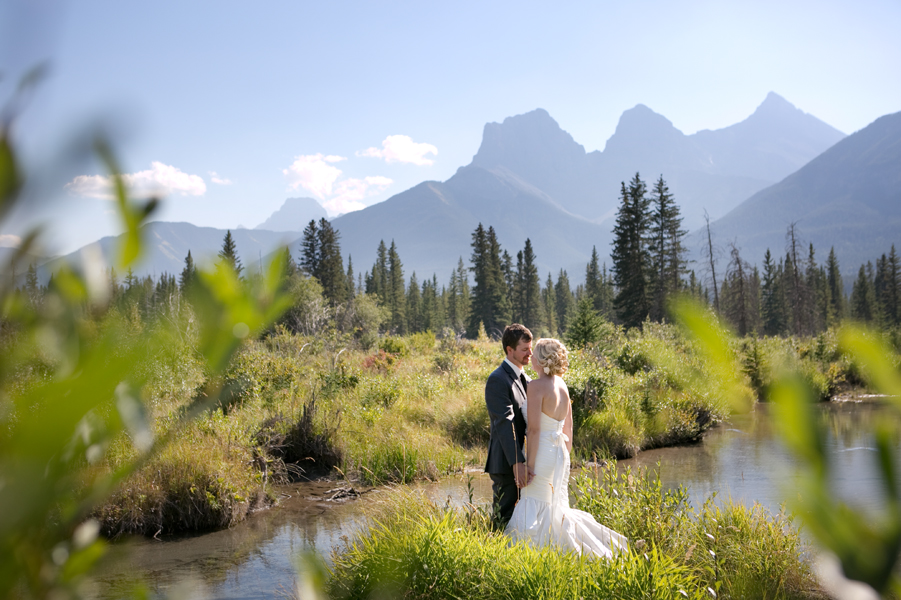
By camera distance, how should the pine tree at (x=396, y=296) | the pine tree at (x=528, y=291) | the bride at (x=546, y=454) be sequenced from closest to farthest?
the bride at (x=546, y=454), the pine tree at (x=528, y=291), the pine tree at (x=396, y=296)

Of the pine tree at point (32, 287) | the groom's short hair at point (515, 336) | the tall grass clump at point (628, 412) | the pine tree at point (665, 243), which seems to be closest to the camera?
the pine tree at point (32, 287)

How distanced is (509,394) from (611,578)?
6.91 feet

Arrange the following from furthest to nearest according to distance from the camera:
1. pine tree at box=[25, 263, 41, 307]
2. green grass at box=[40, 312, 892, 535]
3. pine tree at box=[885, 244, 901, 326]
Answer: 1. pine tree at box=[885, 244, 901, 326]
2. green grass at box=[40, 312, 892, 535]
3. pine tree at box=[25, 263, 41, 307]

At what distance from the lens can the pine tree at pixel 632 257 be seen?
43969 millimetres

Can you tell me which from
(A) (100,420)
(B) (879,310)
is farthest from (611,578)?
(B) (879,310)

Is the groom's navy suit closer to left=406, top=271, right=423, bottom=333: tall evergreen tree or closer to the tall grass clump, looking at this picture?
→ the tall grass clump

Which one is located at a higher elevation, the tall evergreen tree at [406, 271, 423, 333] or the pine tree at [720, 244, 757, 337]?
the tall evergreen tree at [406, 271, 423, 333]

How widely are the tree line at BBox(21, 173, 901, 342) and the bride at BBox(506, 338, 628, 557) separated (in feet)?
16.8

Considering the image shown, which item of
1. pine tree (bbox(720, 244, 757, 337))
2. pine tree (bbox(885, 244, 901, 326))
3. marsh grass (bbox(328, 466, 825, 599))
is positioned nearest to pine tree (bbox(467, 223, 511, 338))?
pine tree (bbox(720, 244, 757, 337))

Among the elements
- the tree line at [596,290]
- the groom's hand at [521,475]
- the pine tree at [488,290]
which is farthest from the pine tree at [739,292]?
the pine tree at [488,290]

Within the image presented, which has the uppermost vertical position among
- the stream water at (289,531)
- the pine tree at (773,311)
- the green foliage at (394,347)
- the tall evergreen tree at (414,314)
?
the tall evergreen tree at (414,314)

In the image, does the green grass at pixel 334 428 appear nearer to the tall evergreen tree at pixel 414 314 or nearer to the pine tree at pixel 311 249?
the pine tree at pixel 311 249

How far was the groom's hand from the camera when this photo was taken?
555cm

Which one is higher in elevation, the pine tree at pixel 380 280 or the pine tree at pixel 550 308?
the pine tree at pixel 380 280
